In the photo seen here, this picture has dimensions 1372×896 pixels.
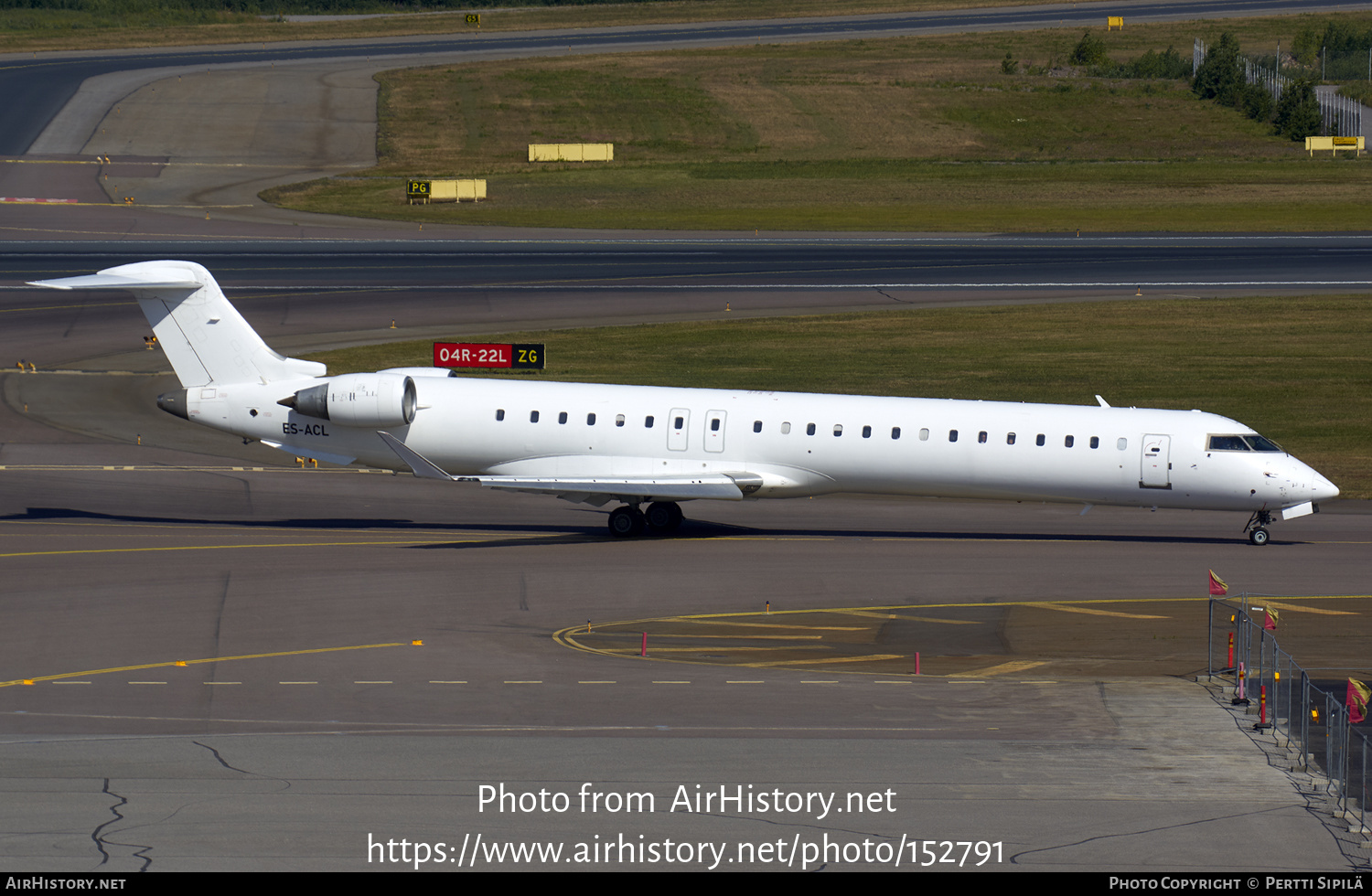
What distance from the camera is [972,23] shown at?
14738 centimetres

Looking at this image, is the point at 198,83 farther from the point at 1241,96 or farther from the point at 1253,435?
the point at 1253,435

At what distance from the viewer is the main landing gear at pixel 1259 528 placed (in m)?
33.2

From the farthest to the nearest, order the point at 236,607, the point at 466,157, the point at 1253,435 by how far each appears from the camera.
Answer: the point at 466,157 → the point at 1253,435 → the point at 236,607

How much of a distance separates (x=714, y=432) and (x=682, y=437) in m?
0.70

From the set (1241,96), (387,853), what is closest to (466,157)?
(1241,96)

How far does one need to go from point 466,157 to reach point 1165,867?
89.3 m

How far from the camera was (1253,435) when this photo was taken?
33188mm

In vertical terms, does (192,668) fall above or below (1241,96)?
below

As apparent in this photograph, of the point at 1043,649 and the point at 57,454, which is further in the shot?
the point at 57,454

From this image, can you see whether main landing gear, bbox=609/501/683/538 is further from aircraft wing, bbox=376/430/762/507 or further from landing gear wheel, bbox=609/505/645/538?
aircraft wing, bbox=376/430/762/507

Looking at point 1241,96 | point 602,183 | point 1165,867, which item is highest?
point 1241,96

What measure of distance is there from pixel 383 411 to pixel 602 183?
202 ft

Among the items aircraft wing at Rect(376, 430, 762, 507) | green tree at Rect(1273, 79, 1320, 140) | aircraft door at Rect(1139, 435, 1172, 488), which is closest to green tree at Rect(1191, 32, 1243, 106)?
green tree at Rect(1273, 79, 1320, 140)

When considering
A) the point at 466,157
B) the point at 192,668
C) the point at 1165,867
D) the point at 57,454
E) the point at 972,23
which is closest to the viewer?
the point at 1165,867
